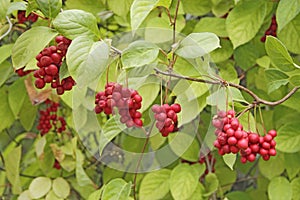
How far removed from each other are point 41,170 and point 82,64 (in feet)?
3.03

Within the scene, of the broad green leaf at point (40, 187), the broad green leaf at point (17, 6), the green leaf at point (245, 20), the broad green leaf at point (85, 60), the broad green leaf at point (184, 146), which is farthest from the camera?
the broad green leaf at point (40, 187)

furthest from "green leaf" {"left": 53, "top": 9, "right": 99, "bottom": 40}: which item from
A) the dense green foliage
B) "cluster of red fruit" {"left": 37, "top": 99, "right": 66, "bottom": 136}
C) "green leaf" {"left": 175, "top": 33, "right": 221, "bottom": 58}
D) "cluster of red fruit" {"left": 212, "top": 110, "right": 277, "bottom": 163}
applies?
"cluster of red fruit" {"left": 37, "top": 99, "right": 66, "bottom": 136}

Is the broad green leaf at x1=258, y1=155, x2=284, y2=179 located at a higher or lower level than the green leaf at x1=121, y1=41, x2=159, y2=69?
lower

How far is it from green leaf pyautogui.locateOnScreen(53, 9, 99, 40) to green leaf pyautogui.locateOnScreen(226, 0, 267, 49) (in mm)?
426

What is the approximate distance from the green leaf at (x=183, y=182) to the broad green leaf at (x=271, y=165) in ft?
0.64

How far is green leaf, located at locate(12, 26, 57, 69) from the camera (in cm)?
81

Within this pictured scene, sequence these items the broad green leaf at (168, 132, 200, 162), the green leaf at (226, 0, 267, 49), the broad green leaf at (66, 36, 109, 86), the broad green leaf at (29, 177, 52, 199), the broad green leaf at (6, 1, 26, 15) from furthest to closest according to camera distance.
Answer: the broad green leaf at (29, 177, 52, 199)
the broad green leaf at (168, 132, 200, 162)
the green leaf at (226, 0, 267, 49)
the broad green leaf at (6, 1, 26, 15)
the broad green leaf at (66, 36, 109, 86)

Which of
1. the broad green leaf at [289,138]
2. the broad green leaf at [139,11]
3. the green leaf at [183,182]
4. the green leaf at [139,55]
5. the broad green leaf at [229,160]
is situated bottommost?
the green leaf at [183,182]

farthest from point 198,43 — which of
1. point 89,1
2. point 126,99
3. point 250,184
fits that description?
point 250,184

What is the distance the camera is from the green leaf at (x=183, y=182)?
3.96 feet

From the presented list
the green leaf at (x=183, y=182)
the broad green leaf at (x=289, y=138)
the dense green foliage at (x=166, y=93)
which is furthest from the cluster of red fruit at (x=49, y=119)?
the broad green leaf at (x=289, y=138)

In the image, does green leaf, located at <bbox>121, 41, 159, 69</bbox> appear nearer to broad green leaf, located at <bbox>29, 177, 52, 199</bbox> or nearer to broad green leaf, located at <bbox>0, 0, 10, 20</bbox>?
broad green leaf, located at <bbox>0, 0, 10, 20</bbox>

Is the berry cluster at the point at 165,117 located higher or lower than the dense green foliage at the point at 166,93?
higher

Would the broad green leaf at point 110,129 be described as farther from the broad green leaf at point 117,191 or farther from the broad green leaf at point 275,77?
the broad green leaf at point 275,77
